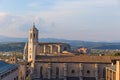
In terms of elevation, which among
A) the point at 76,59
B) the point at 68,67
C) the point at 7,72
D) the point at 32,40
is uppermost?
the point at 32,40

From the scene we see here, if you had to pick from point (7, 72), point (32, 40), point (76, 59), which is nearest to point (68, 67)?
point (76, 59)

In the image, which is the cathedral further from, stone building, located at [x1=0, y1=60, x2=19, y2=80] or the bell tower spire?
stone building, located at [x1=0, y1=60, x2=19, y2=80]

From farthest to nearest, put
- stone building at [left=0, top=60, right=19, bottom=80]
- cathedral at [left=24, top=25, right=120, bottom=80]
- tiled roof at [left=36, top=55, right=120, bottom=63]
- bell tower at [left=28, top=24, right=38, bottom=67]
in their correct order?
bell tower at [left=28, top=24, right=38, bottom=67], tiled roof at [left=36, top=55, right=120, bottom=63], cathedral at [left=24, top=25, right=120, bottom=80], stone building at [left=0, top=60, right=19, bottom=80]

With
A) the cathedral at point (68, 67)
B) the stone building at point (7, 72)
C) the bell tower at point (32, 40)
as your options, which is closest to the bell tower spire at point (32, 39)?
the bell tower at point (32, 40)

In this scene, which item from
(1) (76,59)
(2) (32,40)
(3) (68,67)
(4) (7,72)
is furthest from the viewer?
(2) (32,40)

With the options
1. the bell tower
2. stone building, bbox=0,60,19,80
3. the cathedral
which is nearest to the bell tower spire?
the bell tower

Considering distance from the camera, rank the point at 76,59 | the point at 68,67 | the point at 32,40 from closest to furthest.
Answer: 1. the point at 68,67
2. the point at 76,59
3. the point at 32,40

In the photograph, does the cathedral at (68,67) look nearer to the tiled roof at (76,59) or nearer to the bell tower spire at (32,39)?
the tiled roof at (76,59)

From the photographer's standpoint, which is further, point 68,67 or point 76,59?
point 76,59

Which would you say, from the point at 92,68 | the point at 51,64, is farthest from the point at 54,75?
the point at 92,68

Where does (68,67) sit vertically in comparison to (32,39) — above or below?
below

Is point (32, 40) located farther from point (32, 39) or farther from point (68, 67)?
point (68, 67)

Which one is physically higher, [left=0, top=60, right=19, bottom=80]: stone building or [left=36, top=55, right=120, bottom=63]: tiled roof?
[left=36, top=55, right=120, bottom=63]: tiled roof

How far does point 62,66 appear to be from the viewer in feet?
245
